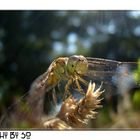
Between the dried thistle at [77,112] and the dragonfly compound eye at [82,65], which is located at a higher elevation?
the dragonfly compound eye at [82,65]

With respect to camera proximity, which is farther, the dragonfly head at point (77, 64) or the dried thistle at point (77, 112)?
the dragonfly head at point (77, 64)

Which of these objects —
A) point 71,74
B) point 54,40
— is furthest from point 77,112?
point 54,40

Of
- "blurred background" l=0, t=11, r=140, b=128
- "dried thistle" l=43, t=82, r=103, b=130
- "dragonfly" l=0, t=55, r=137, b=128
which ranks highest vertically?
"blurred background" l=0, t=11, r=140, b=128

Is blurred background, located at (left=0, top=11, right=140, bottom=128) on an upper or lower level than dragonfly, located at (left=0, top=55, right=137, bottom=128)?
upper

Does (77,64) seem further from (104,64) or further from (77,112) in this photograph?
(77,112)

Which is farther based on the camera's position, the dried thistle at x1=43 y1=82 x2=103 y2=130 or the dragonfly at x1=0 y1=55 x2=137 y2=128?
the dragonfly at x1=0 y1=55 x2=137 y2=128
